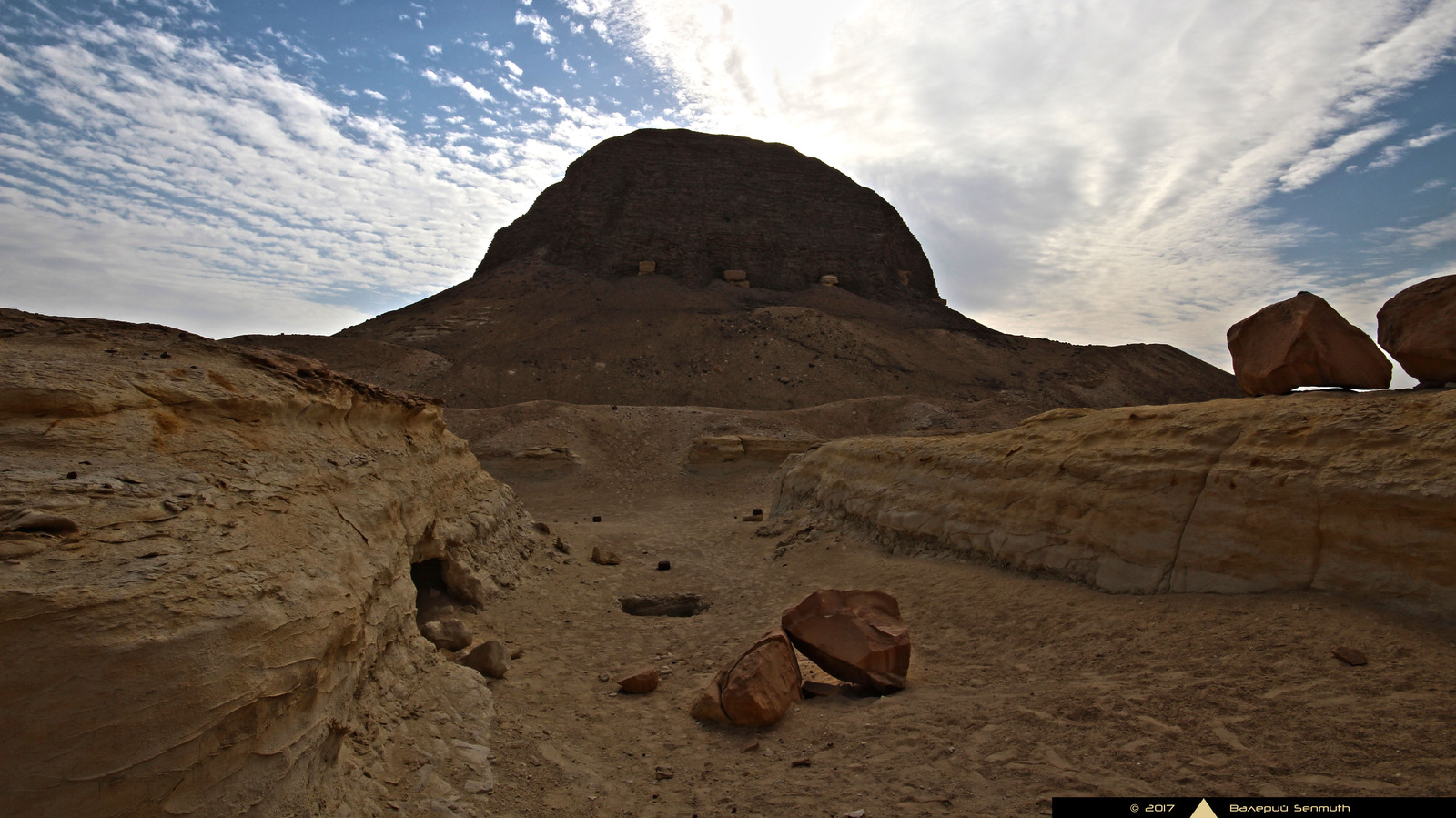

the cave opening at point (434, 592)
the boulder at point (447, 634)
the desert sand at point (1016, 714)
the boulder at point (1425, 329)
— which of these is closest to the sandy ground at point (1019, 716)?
the desert sand at point (1016, 714)

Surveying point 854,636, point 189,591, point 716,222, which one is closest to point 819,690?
point 854,636

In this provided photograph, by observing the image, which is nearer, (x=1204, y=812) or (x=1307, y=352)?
(x=1204, y=812)

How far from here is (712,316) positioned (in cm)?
4419

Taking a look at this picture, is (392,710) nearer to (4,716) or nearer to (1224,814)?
(4,716)

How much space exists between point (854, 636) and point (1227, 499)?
279 cm

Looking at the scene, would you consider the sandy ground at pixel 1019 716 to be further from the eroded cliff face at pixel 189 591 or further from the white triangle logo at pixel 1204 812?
the eroded cliff face at pixel 189 591

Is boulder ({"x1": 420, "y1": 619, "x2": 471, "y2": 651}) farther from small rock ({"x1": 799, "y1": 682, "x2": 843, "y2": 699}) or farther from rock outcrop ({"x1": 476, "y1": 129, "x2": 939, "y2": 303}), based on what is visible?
rock outcrop ({"x1": 476, "y1": 129, "x2": 939, "y2": 303})

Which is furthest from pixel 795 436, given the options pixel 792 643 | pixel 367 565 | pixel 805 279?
pixel 805 279

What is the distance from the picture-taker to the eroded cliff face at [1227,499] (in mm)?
3977

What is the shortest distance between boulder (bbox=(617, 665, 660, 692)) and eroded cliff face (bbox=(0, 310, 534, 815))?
3.58 ft

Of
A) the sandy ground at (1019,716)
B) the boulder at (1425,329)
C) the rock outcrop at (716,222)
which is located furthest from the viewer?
the rock outcrop at (716,222)

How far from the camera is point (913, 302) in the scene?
54.9 metres

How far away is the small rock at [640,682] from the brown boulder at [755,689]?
619 mm

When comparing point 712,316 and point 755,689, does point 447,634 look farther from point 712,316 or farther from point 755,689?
point 712,316
